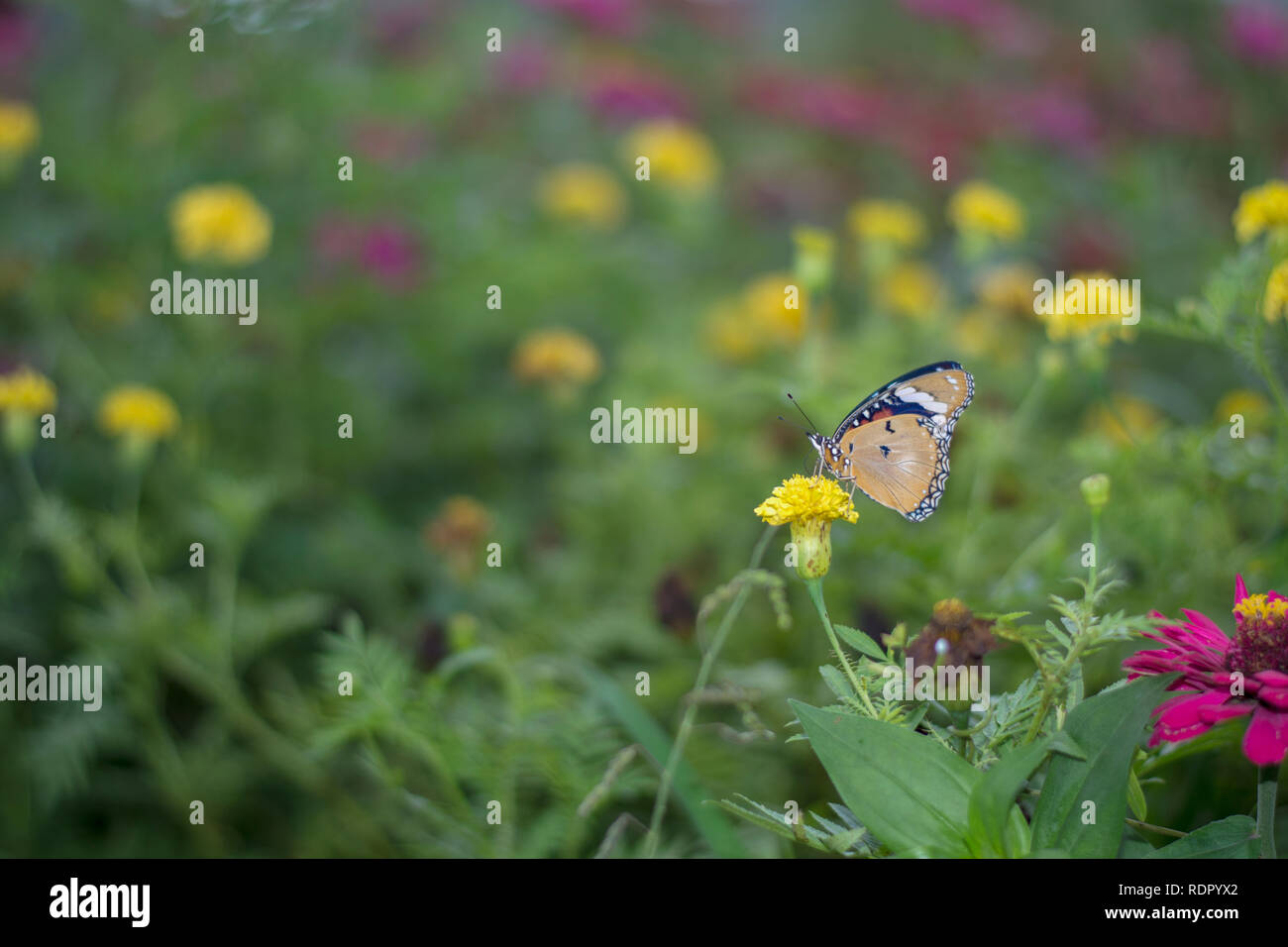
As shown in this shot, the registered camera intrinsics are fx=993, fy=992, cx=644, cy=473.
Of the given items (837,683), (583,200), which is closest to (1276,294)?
(837,683)

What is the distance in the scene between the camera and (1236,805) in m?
0.76

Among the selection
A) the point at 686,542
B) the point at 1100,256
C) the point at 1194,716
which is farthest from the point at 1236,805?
the point at 1100,256

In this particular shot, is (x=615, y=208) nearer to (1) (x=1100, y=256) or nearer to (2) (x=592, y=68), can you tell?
(2) (x=592, y=68)

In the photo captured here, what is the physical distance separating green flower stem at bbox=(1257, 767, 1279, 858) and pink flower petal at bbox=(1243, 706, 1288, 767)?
7cm

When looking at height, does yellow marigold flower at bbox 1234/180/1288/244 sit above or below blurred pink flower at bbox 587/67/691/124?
below

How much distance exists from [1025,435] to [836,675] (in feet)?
3.50

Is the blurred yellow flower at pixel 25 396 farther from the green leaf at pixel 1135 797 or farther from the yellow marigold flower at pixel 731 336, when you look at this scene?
the green leaf at pixel 1135 797

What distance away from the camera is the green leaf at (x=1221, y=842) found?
1.65ft

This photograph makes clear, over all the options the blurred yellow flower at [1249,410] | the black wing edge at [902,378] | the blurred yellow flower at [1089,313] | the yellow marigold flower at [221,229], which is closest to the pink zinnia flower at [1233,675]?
the black wing edge at [902,378]

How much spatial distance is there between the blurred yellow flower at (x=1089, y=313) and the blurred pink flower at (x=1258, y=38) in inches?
68.4

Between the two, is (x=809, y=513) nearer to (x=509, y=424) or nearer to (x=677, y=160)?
(x=509, y=424)

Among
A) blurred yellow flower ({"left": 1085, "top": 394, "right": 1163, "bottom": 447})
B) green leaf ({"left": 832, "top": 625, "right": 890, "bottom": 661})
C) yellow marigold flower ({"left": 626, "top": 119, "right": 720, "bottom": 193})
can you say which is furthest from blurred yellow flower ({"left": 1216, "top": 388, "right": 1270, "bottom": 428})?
yellow marigold flower ({"left": 626, "top": 119, "right": 720, "bottom": 193})

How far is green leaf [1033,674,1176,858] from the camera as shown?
48 centimetres

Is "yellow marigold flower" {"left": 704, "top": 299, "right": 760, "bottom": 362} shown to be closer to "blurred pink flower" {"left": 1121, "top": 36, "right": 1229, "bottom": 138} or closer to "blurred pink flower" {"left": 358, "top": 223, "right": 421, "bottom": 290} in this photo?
"blurred pink flower" {"left": 358, "top": 223, "right": 421, "bottom": 290}
